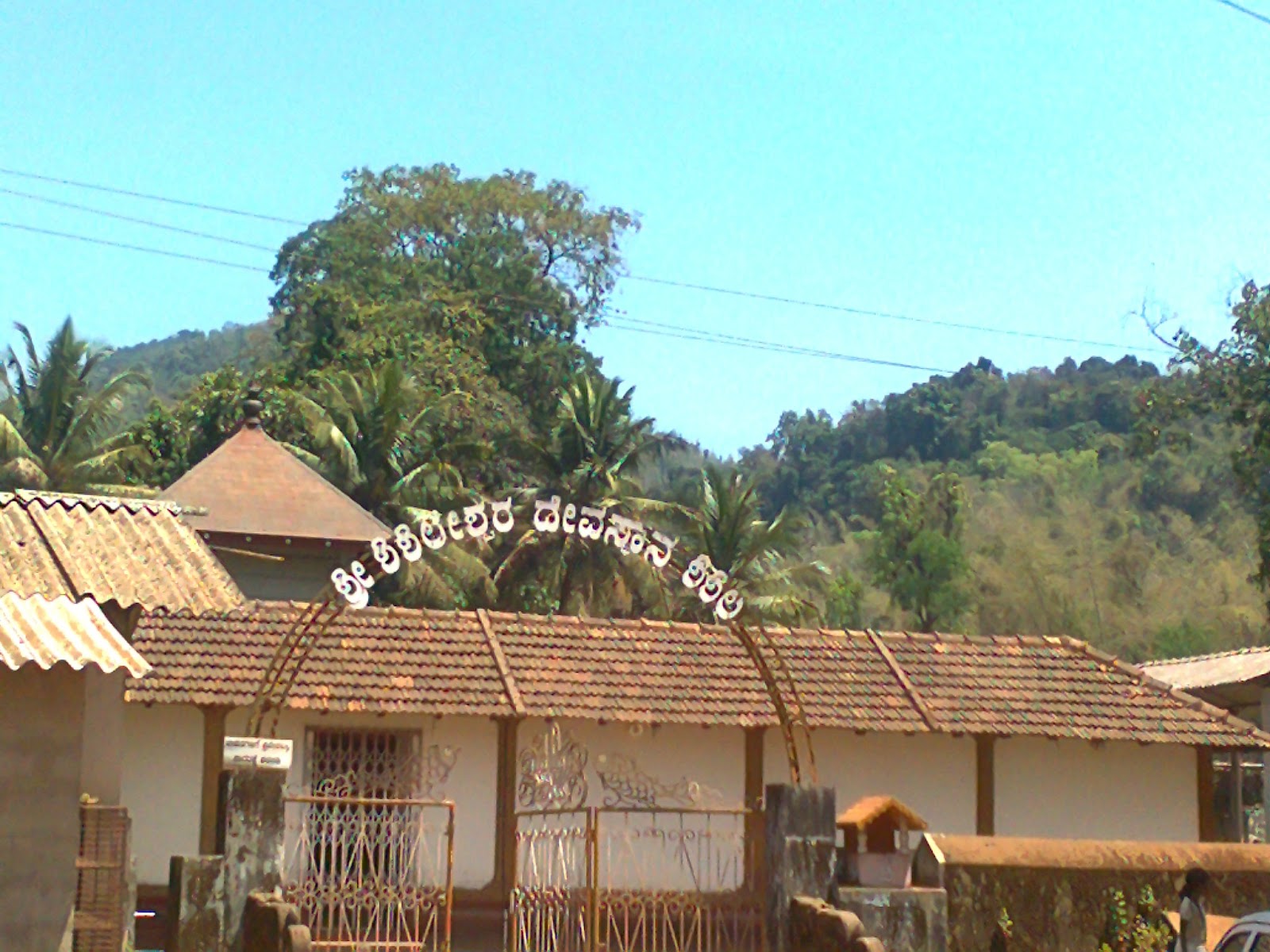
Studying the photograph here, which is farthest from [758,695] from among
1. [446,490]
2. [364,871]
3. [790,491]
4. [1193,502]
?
[790,491]

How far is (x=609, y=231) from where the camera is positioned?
4706cm

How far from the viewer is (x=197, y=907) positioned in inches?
442

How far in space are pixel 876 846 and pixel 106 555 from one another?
594cm

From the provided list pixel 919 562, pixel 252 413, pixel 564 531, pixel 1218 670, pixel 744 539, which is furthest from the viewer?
pixel 919 562

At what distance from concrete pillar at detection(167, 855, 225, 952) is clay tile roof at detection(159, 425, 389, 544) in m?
14.8

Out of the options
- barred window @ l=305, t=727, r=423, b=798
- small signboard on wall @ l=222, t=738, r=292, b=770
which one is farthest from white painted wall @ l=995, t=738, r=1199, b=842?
small signboard on wall @ l=222, t=738, r=292, b=770

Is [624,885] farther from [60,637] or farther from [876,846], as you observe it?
[60,637]

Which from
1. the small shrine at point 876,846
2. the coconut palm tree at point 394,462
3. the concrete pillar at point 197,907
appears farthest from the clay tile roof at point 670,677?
the coconut palm tree at point 394,462

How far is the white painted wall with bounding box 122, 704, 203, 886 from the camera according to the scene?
16797 mm

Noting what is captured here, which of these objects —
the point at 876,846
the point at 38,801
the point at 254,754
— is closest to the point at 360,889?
the point at 254,754

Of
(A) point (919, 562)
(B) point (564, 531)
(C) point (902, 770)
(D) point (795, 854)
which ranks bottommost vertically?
(D) point (795, 854)

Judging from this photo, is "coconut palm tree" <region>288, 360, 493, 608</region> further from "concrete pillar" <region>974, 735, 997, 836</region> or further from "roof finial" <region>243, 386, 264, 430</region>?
"concrete pillar" <region>974, 735, 997, 836</region>

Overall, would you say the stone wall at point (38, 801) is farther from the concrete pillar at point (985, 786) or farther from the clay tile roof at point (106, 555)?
the concrete pillar at point (985, 786)

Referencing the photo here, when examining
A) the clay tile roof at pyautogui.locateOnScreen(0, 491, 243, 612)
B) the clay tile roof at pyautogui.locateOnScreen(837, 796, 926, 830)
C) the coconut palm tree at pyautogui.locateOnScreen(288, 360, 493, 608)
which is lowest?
the clay tile roof at pyautogui.locateOnScreen(837, 796, 926, 830)
